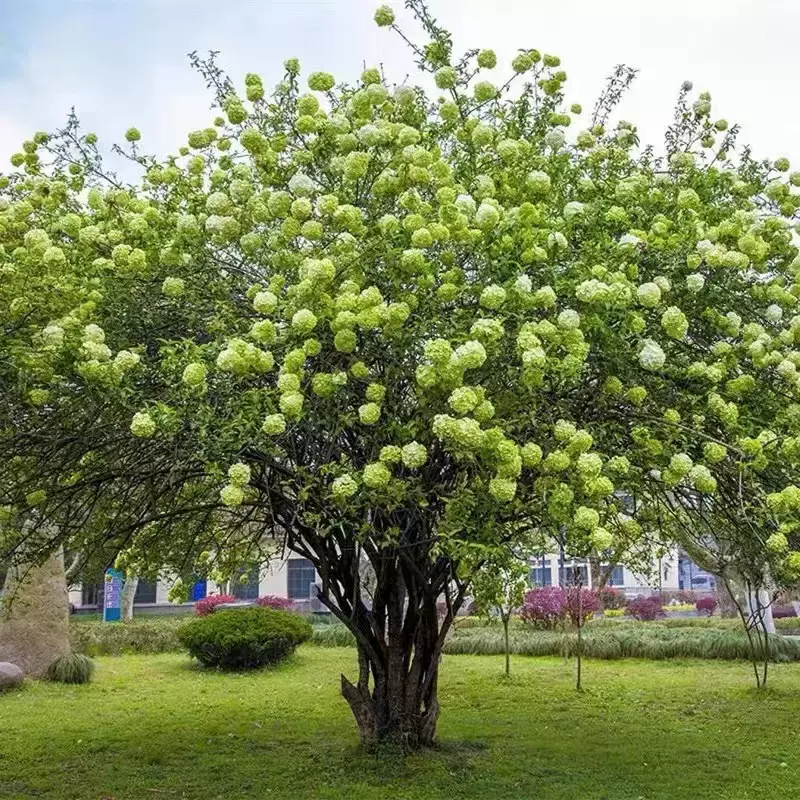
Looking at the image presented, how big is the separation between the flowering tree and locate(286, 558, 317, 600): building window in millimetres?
38341

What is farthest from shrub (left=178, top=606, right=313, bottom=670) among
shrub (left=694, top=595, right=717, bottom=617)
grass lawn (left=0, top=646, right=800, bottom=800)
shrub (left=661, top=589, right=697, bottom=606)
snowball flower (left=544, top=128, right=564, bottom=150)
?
shrub (left=661, top=589, right=697, bottom=606)

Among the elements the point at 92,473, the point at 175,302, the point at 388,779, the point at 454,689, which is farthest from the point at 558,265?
the point at 454,689

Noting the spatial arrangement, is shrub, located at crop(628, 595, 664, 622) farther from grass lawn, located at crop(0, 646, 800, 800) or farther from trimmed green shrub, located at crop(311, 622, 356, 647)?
grass lawn, located at crop(0, 646, 800, 800)

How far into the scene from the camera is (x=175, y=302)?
7426 mm

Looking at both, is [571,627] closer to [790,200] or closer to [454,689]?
[454,689]

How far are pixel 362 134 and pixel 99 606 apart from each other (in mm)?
42213

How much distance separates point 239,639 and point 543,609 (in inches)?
390


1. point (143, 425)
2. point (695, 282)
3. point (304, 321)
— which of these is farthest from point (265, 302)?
point (695, 282)

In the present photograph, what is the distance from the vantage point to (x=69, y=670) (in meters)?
16.4

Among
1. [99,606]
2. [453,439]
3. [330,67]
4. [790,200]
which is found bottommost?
[99,606]

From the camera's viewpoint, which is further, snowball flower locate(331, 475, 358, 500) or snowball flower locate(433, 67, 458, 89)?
snowball flower locate(433, 67, 458, 89)

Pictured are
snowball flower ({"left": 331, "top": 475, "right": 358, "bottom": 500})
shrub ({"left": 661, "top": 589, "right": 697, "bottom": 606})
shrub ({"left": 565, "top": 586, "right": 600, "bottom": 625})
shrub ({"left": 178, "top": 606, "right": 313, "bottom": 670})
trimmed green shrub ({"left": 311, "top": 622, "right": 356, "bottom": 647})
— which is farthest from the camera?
shrub ({"left": 661, "top": 589, "right": 697, "bottom": 606})

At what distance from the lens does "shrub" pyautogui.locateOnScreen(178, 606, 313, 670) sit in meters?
18.7

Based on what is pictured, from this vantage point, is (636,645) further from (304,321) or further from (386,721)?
(304,321)
